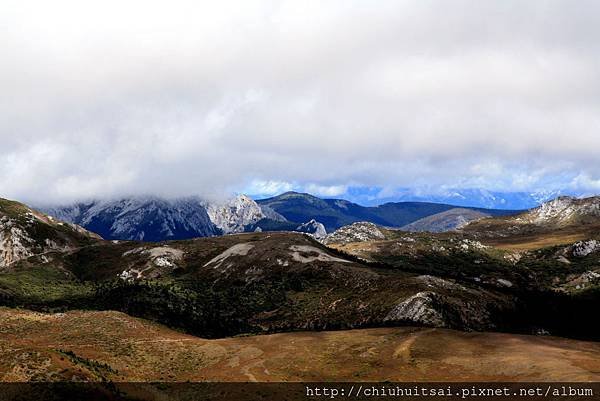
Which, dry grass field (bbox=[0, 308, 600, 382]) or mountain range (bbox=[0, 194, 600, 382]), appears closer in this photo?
dry grass field (bbox=[0, 308, 600, 382])

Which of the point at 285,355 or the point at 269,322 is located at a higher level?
the point at 269,322

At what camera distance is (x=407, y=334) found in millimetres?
102188

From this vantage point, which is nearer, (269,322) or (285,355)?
(285,355)

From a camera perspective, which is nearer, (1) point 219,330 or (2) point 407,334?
(2) point 407,334

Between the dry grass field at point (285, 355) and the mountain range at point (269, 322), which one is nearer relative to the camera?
the dry grass field at point (285, 355)

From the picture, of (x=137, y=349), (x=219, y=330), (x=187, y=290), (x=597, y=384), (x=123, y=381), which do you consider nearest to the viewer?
(x=597, y=384)

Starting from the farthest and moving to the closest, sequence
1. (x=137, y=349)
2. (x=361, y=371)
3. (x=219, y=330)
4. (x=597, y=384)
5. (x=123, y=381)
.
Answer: (x=219, y=330) → (x=137, y=349) → (x=361, y=371) → (x=123, y=381) → (x=597, y=384)

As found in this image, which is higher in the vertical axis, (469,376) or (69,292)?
(69,292)

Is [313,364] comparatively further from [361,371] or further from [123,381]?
[123,381]

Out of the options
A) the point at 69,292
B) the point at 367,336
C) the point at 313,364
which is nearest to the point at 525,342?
the point at 367,336

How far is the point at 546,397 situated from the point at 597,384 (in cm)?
661

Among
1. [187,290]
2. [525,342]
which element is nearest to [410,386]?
[525,342]

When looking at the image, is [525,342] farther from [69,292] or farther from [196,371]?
[69,292]

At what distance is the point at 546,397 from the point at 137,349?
70.2 metres
